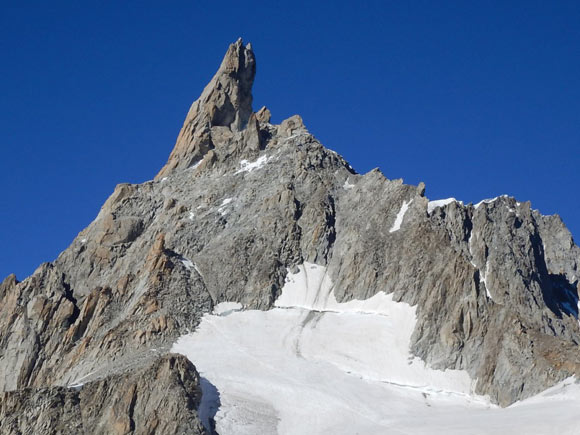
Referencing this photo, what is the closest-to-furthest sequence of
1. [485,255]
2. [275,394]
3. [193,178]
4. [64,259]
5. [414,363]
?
[275,394], [414,363], [485,255], [64,259], [193,178]

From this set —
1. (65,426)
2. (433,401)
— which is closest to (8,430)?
(65,426)

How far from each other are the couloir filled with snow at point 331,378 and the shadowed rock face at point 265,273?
2082mm

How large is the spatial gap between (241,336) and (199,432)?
96.4ft

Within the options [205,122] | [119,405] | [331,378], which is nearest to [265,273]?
[331,378]

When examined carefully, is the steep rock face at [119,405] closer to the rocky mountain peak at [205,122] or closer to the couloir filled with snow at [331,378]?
the couloir filled with snow at [331,378]

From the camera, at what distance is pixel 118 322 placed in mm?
133875

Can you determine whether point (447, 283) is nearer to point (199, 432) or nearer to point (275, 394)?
point (275, 394)

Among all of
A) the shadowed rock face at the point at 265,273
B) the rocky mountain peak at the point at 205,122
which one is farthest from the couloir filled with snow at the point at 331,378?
the rocky mountain peak at the point at 205,122

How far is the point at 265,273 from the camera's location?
14512cm

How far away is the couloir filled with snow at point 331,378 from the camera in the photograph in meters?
108

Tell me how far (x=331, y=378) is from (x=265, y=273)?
27153 mm

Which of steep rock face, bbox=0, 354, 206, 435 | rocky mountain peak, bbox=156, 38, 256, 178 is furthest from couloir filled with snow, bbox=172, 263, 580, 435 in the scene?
rocky mountain peak, bbox=156, 38, 256, 178

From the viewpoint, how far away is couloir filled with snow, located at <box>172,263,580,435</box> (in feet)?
355

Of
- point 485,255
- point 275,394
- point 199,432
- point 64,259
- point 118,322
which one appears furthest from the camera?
point 64,259
